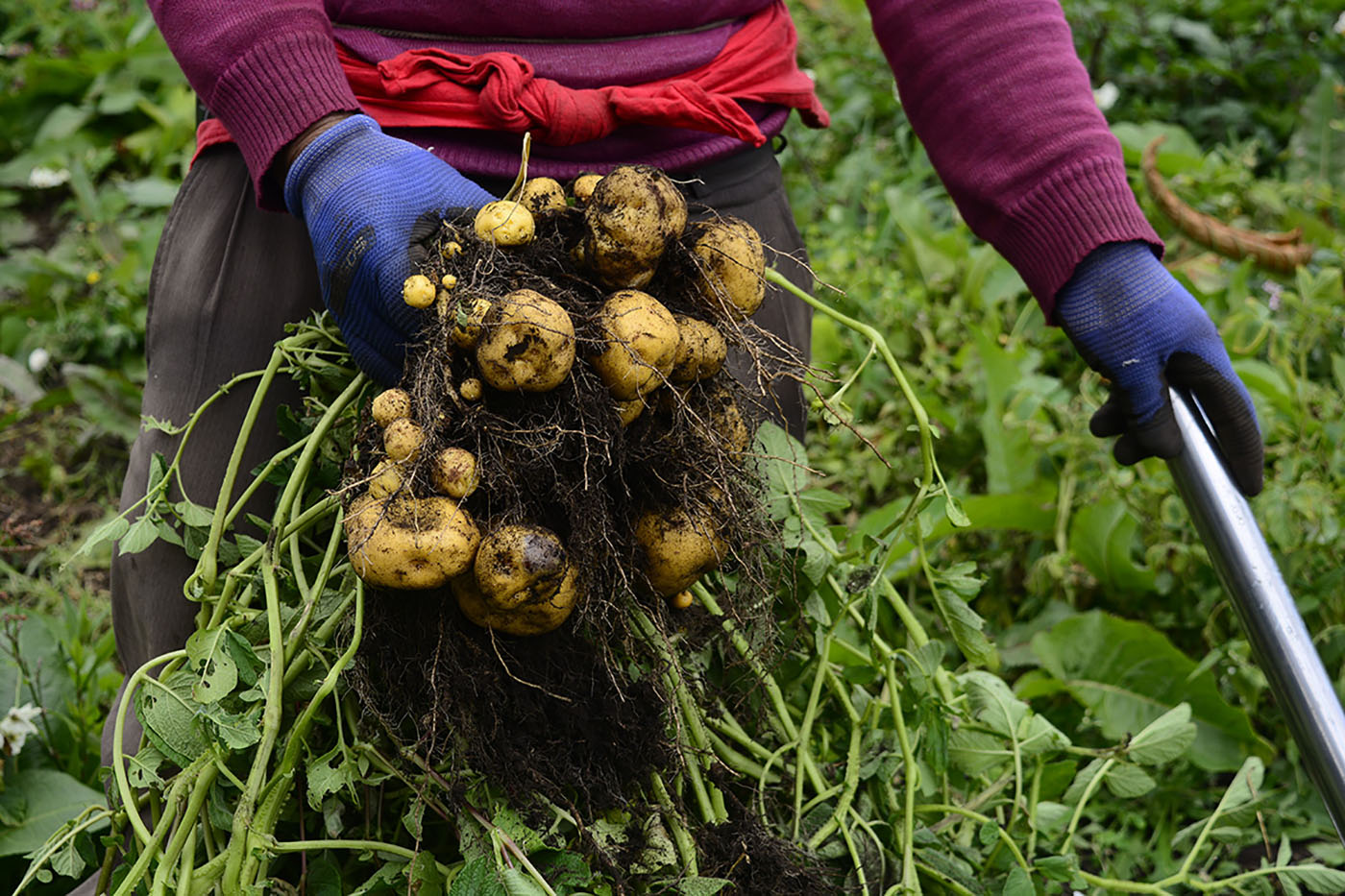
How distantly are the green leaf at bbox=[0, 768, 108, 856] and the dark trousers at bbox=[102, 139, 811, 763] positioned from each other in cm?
43

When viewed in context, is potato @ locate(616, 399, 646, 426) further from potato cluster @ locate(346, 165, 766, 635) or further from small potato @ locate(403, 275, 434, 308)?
small potato @ locate(403, 275, 434, 308)

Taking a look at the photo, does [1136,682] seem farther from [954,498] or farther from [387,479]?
[387,479]

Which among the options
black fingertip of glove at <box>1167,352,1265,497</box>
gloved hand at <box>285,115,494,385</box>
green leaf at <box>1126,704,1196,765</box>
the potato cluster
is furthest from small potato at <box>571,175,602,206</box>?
green leaf at <box>1126,704,1196,765</box>

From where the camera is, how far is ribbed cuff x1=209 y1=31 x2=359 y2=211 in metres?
1.32

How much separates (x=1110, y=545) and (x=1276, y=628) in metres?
0.87

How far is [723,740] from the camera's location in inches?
58.0

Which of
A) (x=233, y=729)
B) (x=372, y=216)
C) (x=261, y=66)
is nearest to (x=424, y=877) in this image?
(x=233, y=729)

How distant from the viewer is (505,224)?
112 cm

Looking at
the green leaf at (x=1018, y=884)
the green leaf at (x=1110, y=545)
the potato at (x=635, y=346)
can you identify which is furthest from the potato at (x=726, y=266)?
the green leaf at (x=1110, y=545)

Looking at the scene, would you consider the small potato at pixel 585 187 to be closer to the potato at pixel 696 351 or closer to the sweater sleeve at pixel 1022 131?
the potato at pixel 696 351

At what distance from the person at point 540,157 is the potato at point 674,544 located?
34cm

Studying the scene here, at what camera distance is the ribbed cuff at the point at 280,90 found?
1.32m

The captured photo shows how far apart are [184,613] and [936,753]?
1.00 metres

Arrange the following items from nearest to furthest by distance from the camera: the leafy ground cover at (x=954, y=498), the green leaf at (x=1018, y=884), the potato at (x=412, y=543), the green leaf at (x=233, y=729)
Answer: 1. the potato at (x=412, y=543)
2. the green leaf at (x=233, y=729)
3. the green leaf at (x=1018, y=884)
4. the leafy ground cover at (x=954, y=498)
